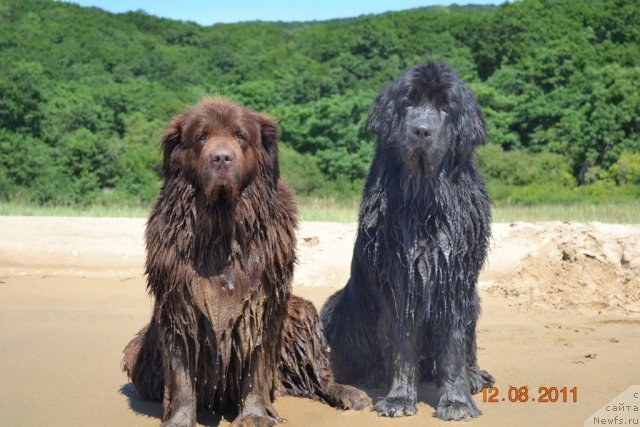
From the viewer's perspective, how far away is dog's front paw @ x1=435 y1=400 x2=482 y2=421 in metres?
4.86

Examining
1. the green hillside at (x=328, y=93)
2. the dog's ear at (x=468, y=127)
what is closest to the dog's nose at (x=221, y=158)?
the dog's ear at (x=468, y=127)

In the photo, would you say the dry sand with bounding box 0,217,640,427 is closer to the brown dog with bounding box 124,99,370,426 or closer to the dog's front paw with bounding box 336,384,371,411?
the dog's front paw with bounding box 336,384,371,411

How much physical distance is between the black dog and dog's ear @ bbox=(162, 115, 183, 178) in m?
1.27

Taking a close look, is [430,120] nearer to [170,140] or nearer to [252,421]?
[170,140]

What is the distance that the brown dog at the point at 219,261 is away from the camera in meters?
4.48

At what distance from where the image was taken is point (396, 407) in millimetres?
4930

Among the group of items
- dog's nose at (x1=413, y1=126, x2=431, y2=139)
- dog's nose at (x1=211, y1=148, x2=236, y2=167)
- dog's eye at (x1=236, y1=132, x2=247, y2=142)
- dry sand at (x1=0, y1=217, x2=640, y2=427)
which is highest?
dog's nose at (x1=413, y1=126, x2=431, y2=139)

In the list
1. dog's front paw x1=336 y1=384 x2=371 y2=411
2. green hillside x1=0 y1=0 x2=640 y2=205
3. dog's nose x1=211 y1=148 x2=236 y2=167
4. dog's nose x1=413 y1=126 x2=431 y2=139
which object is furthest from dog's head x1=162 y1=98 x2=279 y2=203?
green hillside x1=0 y1=0 x2=640 y2=205

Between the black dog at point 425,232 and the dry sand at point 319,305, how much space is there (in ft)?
1.20

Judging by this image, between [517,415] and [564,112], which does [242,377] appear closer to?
[517,415]

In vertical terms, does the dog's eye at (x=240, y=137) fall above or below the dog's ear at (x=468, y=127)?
below

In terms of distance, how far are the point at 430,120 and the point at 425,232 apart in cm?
71

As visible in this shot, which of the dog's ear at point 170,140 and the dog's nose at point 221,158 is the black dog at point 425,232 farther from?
the dog's ear at point 170,140

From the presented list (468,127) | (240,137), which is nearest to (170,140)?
(240,137)
